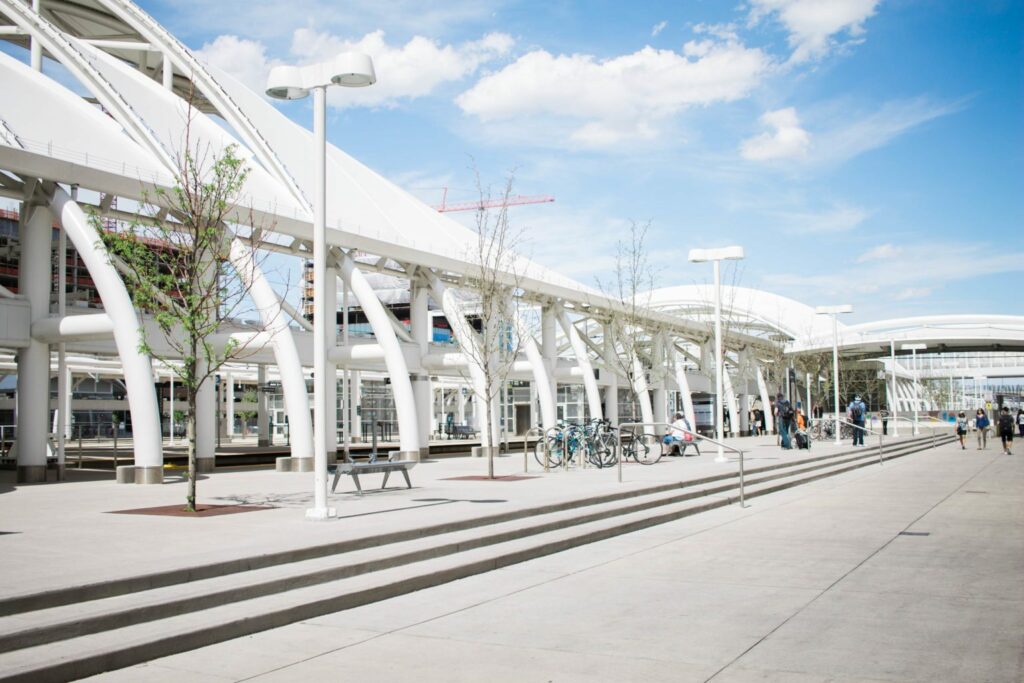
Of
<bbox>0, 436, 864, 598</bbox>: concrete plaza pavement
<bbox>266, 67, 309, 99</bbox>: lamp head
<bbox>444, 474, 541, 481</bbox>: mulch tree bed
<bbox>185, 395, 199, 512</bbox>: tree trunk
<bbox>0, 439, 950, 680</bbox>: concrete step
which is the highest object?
<bbox>266, 67, 309, 99</bbox>: lamp head

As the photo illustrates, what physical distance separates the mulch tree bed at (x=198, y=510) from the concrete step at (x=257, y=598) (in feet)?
12.4

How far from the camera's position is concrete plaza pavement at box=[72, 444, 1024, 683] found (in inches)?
236

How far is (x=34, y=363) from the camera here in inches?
796

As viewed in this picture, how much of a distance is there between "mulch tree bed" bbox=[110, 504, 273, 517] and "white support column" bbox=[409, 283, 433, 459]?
14.7 m

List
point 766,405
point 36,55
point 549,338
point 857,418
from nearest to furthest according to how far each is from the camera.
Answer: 1. point 36,55
2. point 857,418
3. point 549,338
4. point 766,405

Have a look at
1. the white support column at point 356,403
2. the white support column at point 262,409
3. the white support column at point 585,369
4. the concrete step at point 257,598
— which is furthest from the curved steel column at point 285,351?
the white support column at point 356,403

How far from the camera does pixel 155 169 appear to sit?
74.8 ft

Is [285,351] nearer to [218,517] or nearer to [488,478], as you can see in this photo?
[488,478]

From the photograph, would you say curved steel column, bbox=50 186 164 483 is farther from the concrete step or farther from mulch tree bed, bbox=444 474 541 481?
the concrete step

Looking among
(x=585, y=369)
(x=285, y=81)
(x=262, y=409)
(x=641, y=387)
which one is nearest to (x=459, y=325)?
(x=585, y=369)

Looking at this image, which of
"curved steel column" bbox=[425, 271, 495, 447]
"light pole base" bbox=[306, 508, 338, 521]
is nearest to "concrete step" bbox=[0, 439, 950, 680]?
"light pole base" bbox=[306, 508, 338, 521]

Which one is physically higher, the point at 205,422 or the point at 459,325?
the point at 459,325

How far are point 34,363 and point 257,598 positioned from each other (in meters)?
15.0

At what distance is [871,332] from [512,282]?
55004mm
